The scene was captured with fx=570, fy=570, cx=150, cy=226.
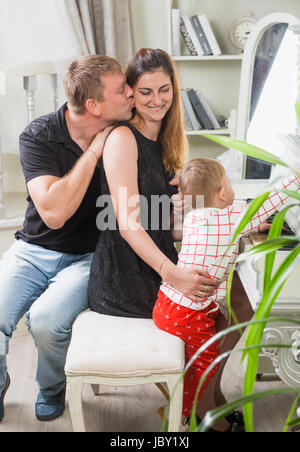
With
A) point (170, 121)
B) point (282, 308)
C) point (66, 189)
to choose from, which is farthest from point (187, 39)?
point (282, 308)

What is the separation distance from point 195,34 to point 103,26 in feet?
1.77

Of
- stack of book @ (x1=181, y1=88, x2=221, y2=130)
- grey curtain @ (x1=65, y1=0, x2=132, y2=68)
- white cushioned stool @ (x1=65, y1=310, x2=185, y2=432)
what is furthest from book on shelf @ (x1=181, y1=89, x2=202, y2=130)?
white cushioned stool @ (x1=65, y1=310, x2=185, y2=432)

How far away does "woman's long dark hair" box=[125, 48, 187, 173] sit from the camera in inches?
72.8

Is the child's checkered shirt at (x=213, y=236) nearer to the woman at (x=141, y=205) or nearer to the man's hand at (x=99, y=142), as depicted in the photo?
the woman at (x=141, y=205)

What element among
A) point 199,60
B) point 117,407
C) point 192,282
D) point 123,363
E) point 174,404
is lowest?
point 117,407

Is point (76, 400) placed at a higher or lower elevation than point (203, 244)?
lower

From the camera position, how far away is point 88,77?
1.85 meters

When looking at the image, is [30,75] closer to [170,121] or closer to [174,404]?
[170,121]

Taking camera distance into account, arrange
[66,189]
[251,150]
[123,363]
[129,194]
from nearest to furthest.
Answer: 1. [251,150]
2. [123,363]
3. [129,194]
4. [66,189]

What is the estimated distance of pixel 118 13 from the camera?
3.34m

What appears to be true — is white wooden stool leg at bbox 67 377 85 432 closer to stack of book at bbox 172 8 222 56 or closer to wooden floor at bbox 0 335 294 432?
wooden floor at bbox 0 335 294 432

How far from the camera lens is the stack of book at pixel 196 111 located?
132 inches

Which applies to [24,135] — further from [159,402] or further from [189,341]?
[159,402]

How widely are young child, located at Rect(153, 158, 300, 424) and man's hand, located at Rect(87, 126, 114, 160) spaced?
0.32 m
